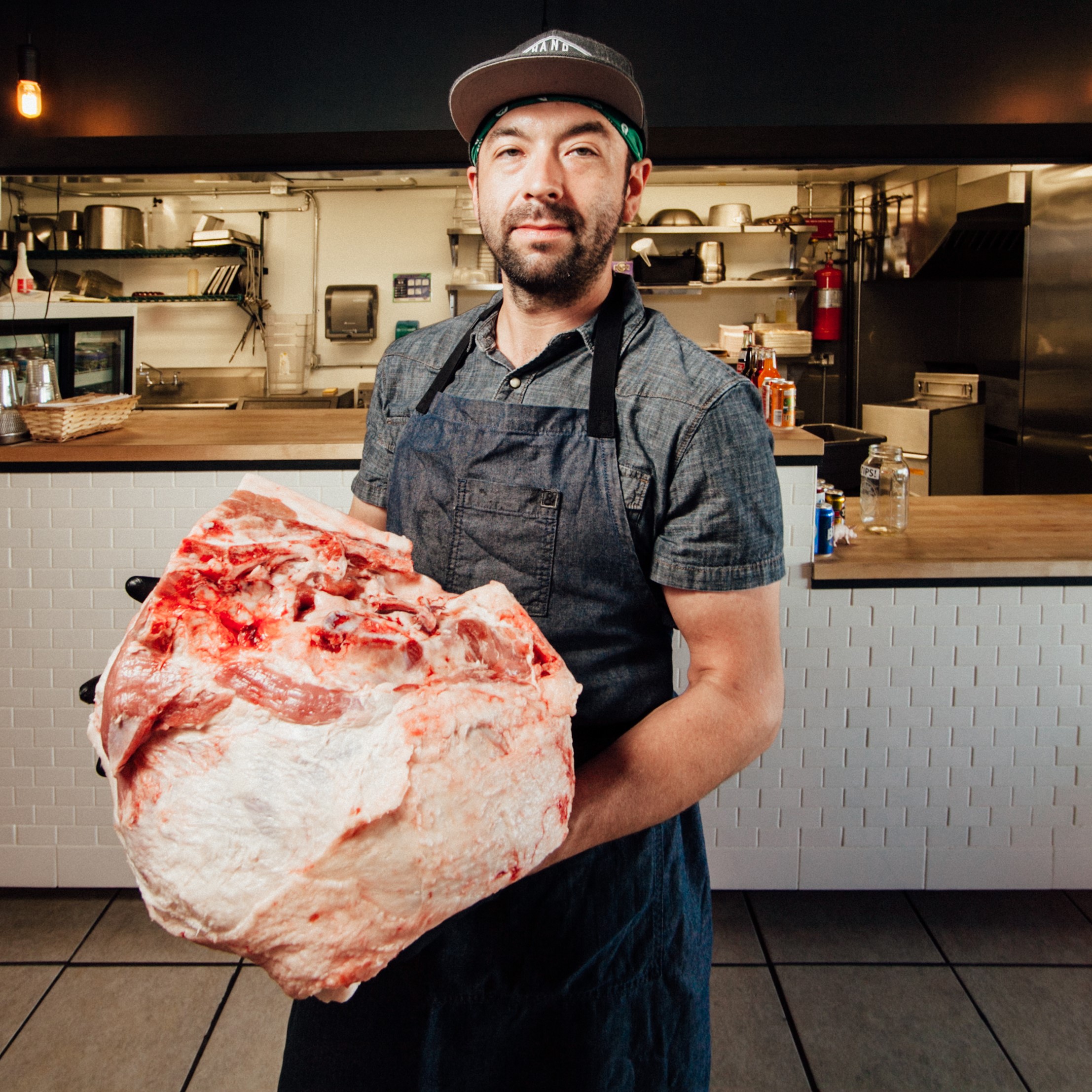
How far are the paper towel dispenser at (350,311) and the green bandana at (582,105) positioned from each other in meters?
6.14

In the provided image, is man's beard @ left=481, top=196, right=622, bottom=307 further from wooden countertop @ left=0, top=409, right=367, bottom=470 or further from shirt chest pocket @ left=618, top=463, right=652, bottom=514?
wooden countertop @ left=0, top=409, right=367, bottom=470

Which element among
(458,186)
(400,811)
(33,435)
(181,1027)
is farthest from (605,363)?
(458,186)

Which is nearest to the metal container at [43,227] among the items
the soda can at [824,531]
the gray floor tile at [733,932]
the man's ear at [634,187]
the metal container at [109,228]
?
the metal container at [109,228]

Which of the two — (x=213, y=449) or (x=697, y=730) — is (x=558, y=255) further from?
(x=213, y=449)

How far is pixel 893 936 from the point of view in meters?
2.53

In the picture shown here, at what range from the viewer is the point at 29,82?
9.67 feet

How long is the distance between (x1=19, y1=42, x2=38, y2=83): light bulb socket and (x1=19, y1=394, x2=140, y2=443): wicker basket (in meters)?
1.08

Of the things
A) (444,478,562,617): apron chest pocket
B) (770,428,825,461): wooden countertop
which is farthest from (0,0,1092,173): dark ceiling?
(444,478,562,617): apron chest pocket

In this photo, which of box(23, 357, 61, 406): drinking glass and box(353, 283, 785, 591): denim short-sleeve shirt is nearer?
box(353, 283, 785, 591): denim short-sleeve shirt

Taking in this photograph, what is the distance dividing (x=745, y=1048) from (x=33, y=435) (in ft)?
7.94

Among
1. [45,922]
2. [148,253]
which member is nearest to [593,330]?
[45,922]

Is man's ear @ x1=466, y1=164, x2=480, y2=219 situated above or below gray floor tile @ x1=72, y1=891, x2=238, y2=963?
above

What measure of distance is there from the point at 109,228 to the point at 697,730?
6.97 meters

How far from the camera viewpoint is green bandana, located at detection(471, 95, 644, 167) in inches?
46.0
